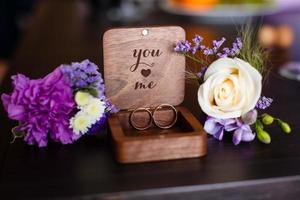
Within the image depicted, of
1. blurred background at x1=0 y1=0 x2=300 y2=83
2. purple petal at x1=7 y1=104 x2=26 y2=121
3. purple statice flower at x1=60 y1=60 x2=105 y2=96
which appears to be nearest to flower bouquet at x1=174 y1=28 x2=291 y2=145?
purple statice flower at x1=60 y1=60 x2=105 y2=96

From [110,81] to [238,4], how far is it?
1.33m

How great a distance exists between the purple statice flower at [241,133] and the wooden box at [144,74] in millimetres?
65

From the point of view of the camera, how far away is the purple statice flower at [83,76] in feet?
2.14

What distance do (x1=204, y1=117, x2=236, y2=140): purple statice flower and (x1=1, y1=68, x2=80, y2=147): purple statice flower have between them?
0.22 metres

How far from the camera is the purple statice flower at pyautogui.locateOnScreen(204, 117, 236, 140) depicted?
27.5 inches

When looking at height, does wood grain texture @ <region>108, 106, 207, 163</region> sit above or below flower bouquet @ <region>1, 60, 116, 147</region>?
below

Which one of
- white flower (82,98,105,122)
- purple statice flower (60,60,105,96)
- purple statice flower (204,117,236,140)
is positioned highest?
purple statice flower (60,60,105,96)

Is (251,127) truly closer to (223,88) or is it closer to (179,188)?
(223,88)

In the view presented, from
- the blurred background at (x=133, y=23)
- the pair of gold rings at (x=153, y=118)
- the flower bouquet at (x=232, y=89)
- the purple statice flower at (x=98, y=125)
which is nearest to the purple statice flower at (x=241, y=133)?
the flower bouquet at (x=232, y=89)

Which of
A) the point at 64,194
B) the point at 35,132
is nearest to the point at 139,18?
the point at 35,132

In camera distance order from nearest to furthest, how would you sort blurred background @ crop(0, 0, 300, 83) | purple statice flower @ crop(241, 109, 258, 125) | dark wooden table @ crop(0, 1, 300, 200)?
dark wooden table @ crop(0, 1, 300, 200) < purple statice flower @ crop(241, 109, 258, 125) < blurred background @ crop(0, 0, 300, 83)

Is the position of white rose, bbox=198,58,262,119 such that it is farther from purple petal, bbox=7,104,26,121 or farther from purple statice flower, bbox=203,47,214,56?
purple petal, bbox=7,104,26,121

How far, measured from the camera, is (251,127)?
2.38 ft

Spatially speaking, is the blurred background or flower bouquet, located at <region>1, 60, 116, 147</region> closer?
flower bouquet, located at <region>1, 60, 116, 147</region>
